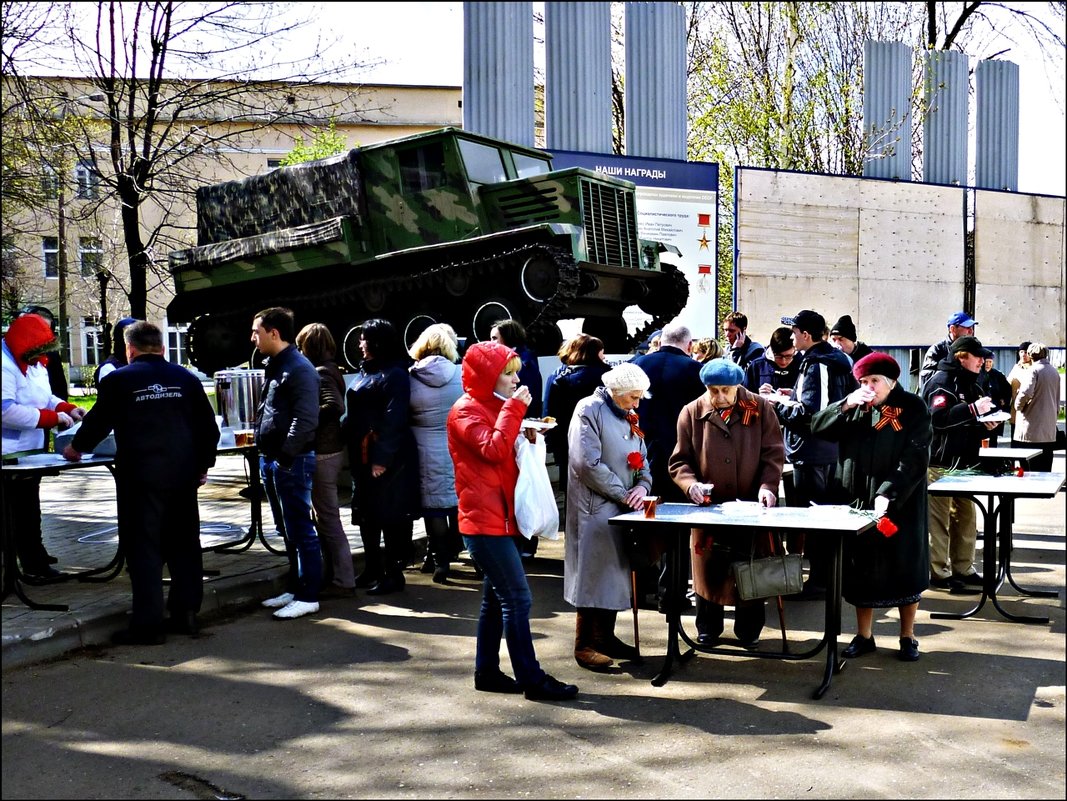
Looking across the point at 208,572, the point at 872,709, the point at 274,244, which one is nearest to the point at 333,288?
the point at 274,244

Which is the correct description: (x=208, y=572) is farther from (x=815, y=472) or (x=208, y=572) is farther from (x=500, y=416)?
(x=815, y=472)

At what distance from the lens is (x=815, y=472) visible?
7.79 m

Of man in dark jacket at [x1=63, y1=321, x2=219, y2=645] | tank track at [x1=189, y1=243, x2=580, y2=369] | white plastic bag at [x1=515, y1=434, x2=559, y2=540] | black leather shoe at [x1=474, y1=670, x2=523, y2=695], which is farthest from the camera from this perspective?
tank track at [x1=189, y1=243, x2=580, y2=369]

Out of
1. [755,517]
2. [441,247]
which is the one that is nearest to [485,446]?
[755,517]

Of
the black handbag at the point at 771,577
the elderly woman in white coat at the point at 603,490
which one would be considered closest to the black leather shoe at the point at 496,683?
the elderly woman in white coat at the point at 603,490

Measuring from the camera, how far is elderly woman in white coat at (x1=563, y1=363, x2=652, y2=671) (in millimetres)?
5793

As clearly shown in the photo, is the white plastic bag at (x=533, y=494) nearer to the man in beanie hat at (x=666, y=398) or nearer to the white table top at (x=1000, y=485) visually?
the man in beanie hat at (x=666, y=398)

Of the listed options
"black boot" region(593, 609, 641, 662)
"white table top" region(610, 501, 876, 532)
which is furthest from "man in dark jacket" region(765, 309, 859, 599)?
"black boot" region(593, 609, 641, 662)

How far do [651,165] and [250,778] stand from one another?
12.3 metres

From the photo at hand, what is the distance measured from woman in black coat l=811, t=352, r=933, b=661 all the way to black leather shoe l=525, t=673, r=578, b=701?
1.70 m

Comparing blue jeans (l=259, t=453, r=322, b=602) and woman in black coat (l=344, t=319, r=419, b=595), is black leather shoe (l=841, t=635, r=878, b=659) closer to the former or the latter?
woman in black coat (l=344, t=319, r=419, b=595)

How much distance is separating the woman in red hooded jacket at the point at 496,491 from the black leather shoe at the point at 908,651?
6.43 ft

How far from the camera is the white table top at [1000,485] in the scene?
22.7 feet

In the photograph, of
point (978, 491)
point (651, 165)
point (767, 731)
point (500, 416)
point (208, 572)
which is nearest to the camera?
point (767, 731)
